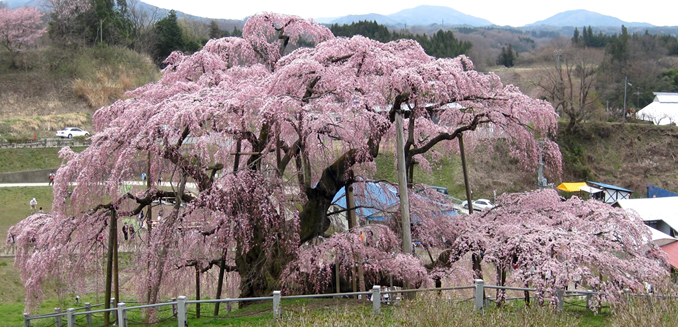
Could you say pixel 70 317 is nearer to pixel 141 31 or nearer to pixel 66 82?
pixel 66 82

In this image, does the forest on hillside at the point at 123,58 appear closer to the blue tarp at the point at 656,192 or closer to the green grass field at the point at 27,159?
the green grass field at the point at 27,159

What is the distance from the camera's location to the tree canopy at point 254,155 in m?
10.8

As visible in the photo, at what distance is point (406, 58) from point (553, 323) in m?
8.25

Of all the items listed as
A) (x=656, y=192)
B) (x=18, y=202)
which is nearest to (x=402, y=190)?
(x=18, y=202)

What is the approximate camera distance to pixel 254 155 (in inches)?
462

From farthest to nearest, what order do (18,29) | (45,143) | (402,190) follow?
(18,29) → (45,143) → (402,190)

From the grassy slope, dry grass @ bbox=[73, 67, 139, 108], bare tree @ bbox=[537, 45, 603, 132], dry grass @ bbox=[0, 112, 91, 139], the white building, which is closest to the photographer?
the grassy slope

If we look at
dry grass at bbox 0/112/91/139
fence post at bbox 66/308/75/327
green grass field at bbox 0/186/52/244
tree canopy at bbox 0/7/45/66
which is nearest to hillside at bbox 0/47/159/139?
dry grass at bbox 0/112/91/139

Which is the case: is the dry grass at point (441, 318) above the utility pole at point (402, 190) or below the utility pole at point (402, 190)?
below

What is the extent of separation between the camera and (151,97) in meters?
14.6

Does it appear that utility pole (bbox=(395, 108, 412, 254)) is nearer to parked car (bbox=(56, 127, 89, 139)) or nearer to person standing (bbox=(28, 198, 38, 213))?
person standing (bbox=(28, 198, 38, 213))

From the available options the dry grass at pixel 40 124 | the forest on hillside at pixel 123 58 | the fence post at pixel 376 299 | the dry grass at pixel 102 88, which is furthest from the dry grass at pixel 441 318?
the dry grass at pixel 102 88

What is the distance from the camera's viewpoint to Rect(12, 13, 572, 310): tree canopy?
1075cm

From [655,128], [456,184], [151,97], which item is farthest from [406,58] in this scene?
[655,128]
